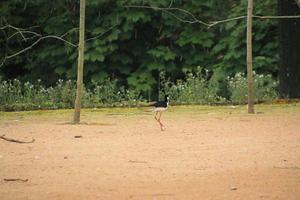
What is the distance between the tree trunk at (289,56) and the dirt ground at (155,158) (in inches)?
237

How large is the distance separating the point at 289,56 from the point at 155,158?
13.8 meters

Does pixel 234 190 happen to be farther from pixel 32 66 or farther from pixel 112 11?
pixel 32 66

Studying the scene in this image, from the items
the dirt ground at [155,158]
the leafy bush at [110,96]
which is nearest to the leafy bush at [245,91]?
the leafy bush at [110,96]

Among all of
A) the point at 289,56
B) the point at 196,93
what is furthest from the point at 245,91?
the point at 289,56

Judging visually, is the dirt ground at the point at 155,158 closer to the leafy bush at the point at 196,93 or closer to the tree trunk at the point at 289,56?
the leafy bush at the point at 196,93

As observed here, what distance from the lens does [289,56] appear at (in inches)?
939

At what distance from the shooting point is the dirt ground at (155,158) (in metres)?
8.44

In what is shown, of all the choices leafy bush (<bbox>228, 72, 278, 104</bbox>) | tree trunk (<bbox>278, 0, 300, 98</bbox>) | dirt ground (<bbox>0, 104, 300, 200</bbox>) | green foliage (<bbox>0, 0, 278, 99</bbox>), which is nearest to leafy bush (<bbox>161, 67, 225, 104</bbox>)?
leafy bush (<bbox>228, 72, 278, 104</bbox>)

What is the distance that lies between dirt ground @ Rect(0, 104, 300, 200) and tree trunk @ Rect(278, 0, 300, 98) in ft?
19.7

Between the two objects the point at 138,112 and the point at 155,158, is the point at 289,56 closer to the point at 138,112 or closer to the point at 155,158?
the point at 138,112

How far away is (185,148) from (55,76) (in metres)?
19.8

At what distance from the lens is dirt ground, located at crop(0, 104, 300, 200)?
8438 mm

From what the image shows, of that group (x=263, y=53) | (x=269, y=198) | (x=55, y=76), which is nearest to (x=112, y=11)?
(x=55, y=76)

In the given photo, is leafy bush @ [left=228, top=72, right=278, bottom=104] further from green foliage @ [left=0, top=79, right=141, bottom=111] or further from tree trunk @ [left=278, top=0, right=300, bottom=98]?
green foliage @ [left=0, top=79, right=141, bottom=111]
